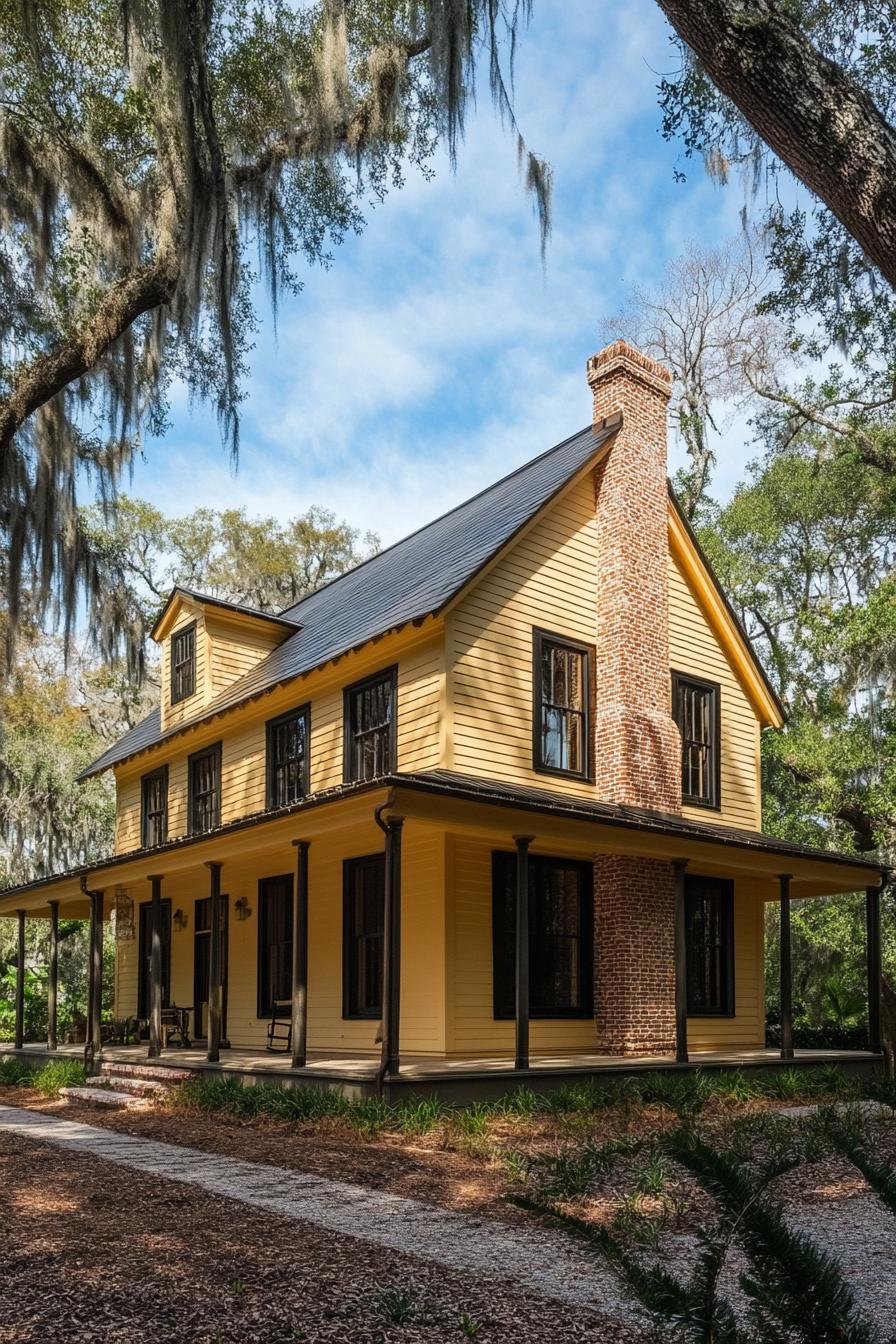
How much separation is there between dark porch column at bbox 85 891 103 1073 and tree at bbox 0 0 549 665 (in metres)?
4.91

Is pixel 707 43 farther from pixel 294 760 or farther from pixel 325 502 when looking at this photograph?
pixel 325 502

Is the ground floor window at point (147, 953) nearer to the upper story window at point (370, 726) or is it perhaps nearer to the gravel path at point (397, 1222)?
the upper story window at point (370, 726)

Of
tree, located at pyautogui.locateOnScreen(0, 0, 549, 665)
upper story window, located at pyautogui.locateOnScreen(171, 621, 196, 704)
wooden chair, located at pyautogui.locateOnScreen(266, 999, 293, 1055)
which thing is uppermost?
tree, located at pyautogui.locateOnScreen(0, 0, 549, 665)

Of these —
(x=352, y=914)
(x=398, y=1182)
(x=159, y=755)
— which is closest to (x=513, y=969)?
(x=352, y=914)

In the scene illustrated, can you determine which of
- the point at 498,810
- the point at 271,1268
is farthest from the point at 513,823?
the point at 271,1268

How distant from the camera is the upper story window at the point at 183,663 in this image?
18.4m

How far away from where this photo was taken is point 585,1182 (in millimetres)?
7305

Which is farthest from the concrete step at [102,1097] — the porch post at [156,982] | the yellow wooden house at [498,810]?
the yellow wooden house at [498,810]

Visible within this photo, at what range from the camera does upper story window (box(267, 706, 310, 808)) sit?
15.7 m

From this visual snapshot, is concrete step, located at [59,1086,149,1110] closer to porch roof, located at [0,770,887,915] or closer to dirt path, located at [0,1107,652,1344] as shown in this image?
porch roof, located at [0,770,887,915]

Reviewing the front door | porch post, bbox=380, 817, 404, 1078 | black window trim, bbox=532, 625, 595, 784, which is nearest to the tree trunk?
porch post, bbox=380, 817, 404, 1078

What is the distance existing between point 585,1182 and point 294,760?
366 inches

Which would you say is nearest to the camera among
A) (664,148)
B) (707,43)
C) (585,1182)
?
(707,43)

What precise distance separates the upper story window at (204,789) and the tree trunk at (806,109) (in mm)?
13258
